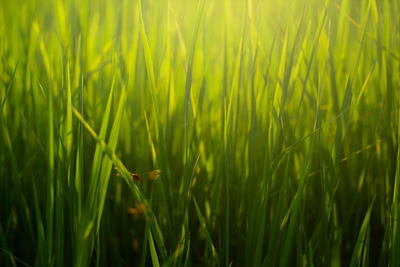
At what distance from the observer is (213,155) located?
0.69 m

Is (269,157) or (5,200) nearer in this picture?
(269,157)

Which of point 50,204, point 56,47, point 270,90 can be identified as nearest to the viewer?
point 50,204

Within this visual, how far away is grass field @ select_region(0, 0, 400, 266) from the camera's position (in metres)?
0.49

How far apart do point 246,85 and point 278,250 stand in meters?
0.29

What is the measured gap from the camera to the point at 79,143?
485 mm

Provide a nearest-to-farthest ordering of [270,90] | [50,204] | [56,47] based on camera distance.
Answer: [50,204], [270,90], [56,47]

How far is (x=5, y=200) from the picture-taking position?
64 centimetres

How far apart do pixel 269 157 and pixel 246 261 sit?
168 mm

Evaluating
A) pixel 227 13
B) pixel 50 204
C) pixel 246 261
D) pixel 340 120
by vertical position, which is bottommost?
pixel 246 261

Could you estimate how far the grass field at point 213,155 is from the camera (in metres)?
0.49

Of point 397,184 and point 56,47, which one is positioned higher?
point 56,47

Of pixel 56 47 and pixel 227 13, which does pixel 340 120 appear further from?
pixel 56 47

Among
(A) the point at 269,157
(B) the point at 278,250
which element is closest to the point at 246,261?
(B) the point at 278,250

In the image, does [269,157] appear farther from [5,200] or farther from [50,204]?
[5,200]
